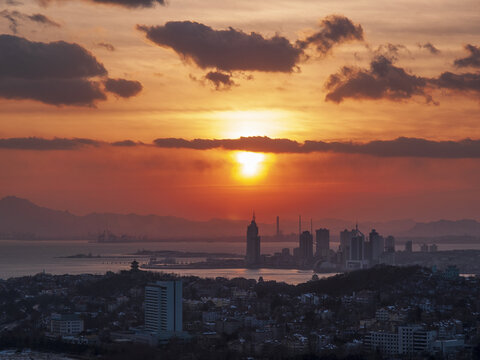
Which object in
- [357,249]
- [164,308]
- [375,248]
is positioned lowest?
[164,308]

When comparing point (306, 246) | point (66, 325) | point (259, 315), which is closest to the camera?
point (66, 325)

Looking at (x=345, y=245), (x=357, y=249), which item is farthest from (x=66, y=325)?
(x=345, y=245)

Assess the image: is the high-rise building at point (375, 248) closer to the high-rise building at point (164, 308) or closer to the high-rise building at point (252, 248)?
the high-rise building at point (252, 248)

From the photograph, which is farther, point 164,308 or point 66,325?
point 66,325

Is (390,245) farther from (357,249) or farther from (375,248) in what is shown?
(357,249)

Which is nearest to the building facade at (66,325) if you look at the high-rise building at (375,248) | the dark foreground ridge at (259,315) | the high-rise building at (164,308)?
the dark foreground ridge at (259,315)

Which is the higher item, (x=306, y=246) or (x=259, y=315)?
(x=306, y=246)

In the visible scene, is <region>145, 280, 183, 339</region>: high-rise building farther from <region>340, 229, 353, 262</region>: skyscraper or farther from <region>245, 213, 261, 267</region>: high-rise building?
<region>245, 213, 261, 267</region>: high-rise building
